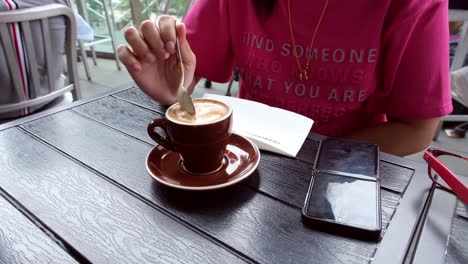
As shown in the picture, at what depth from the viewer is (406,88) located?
2.42ft

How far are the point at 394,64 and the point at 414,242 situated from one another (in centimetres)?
44

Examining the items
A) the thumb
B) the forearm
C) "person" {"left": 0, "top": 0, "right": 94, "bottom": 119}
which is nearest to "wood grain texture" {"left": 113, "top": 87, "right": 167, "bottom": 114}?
the thumb

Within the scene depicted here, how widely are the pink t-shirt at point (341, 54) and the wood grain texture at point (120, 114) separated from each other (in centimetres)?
25

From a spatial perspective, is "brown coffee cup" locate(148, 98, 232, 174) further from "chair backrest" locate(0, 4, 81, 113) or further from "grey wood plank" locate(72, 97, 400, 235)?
"chair backrest" locate(0, 4, 81, 113)

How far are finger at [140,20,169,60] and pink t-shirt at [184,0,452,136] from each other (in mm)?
217

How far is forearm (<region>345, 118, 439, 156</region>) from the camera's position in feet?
2.55

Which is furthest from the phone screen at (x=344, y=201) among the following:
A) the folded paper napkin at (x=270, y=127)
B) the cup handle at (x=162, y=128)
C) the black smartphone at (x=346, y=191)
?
the cup handle at (x=162, y=128)

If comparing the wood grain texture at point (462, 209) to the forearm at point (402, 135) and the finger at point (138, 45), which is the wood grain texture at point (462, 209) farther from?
the finger at point (138, 45)

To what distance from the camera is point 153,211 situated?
1.48ft

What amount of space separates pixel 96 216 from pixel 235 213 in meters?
0.18

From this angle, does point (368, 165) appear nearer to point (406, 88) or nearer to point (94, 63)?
point (406, 88)

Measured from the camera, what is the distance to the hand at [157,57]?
2.16 ft

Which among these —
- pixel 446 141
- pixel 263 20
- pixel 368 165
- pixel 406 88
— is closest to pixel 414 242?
pixel 368 165

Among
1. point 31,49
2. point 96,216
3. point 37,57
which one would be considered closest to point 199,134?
point 96,216
